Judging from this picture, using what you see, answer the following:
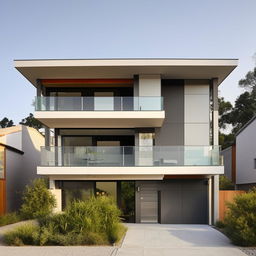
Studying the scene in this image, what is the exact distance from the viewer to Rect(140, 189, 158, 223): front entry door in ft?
61.6

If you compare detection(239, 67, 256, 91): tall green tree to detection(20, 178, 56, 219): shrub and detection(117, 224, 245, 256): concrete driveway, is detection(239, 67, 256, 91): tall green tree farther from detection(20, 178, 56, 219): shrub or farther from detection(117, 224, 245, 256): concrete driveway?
detection(20, 178, 56, 219): shrub

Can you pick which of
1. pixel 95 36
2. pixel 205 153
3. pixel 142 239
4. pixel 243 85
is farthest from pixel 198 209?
pixel 243 85

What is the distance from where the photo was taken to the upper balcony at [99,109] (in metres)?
17.2

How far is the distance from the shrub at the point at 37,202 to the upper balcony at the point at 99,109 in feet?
11.6

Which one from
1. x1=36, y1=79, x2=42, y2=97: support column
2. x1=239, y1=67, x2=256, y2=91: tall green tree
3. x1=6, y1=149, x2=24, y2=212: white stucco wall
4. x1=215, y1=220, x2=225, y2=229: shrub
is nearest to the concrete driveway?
x1=215, y1=220, x2=225, y2=229: shrub

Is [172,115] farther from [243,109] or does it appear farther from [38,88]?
[243,109]

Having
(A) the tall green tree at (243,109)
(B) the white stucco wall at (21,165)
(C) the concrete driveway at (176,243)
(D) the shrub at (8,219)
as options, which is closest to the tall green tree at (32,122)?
(B) the white stucco wall at (21,165)

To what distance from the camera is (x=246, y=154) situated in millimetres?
22984

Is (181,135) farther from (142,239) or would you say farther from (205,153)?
(142,239)

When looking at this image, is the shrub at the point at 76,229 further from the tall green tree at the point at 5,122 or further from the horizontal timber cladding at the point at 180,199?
the tall green tree at the point at 5,122

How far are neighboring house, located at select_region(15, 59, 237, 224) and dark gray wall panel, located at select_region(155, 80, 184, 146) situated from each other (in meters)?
0.06

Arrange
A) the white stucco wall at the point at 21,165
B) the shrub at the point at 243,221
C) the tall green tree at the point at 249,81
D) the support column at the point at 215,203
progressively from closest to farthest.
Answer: the shrub at the point at 243,221 < the support column at the point at 215,203 < the white stucco wall at the point at 21,165 < the tall green tree at the point at 249,81

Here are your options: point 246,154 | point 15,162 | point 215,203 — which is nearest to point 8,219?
point 15,162

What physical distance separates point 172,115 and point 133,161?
376 centimetres
